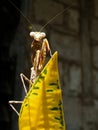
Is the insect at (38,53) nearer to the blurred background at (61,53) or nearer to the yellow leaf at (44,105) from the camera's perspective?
the yellow leaf at (44,105)

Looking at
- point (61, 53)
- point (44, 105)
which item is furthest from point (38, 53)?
point (61, 53)

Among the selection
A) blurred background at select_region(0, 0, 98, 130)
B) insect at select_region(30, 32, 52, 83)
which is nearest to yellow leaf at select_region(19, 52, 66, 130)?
insect at select_region(30, 32, 52, 83)

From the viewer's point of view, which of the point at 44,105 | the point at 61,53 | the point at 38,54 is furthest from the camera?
the point at 61,53

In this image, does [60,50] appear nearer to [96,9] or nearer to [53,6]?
[53,6]

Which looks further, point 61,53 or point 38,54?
point 61,53

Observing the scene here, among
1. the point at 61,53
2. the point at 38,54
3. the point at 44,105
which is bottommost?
the point at 44,105

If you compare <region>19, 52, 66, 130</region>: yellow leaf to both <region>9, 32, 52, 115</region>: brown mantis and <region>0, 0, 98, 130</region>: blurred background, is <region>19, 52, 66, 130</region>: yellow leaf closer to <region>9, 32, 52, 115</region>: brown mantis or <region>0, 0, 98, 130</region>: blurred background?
<region>9, 32, 52, 115</region>: brown mantis

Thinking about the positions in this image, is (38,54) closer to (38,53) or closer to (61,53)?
(38,53)
